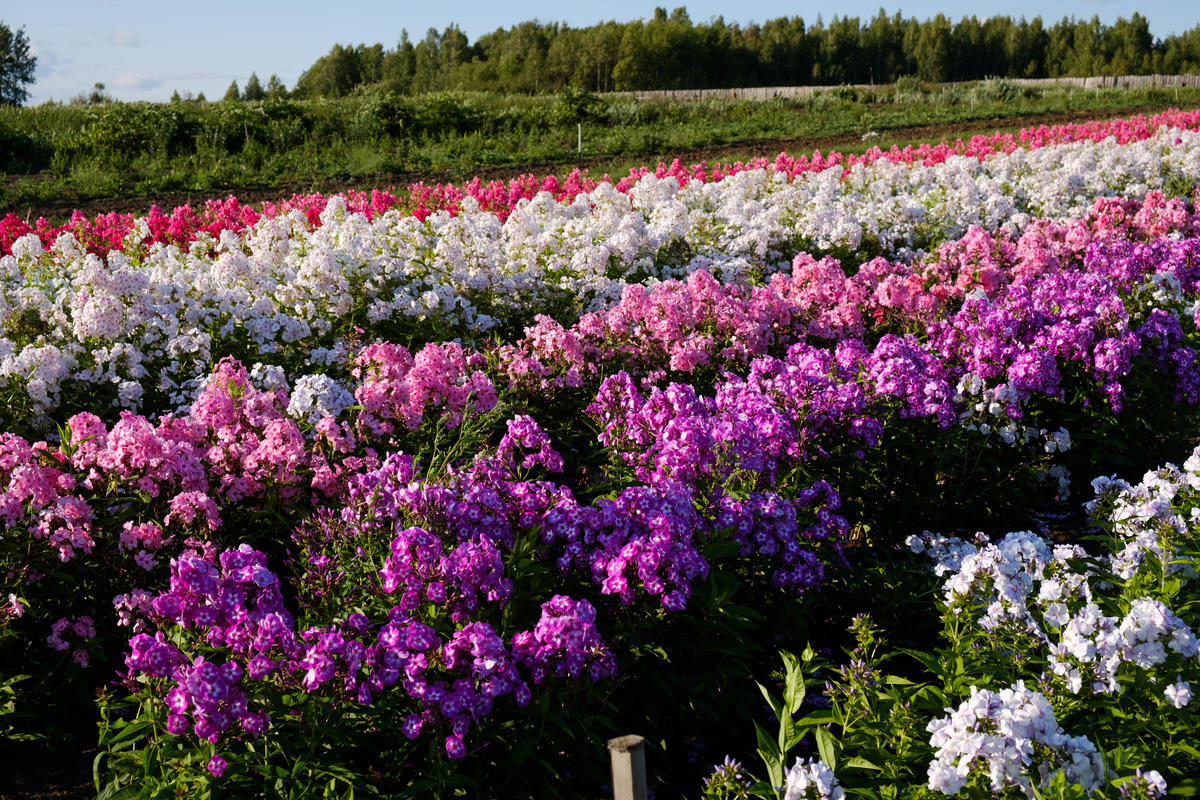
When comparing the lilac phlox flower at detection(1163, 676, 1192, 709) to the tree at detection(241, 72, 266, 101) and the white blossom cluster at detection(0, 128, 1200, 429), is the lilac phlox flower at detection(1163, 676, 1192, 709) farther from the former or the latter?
the tree at detection(241, 72, 266, 101)

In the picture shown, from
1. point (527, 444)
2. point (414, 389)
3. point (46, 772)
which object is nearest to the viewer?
point (46, 772)

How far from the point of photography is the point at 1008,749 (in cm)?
219

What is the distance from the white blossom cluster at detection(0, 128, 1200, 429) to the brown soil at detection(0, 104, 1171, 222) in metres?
7.79

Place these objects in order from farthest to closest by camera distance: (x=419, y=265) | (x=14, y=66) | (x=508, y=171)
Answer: (x=14, y=66) < (x=508, y=171) < (x=419, y=265)

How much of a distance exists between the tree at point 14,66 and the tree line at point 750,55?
24683 millimetres

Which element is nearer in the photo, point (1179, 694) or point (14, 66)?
point (1179, 694)

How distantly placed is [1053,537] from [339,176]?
1681 cm

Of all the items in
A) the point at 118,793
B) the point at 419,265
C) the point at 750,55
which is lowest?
the point at 118,793

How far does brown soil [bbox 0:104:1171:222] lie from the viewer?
15767 mm

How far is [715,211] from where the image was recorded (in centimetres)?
992

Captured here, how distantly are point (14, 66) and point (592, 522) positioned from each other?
9123cm

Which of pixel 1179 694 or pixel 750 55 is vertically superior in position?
pixel 750 55

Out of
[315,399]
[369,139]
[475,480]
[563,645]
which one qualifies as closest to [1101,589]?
[563,645]

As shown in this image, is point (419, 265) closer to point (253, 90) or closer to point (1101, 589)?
point (1101, 589)
